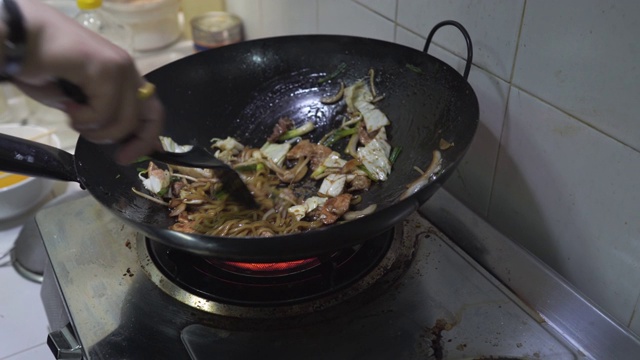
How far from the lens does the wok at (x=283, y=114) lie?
0.64 m

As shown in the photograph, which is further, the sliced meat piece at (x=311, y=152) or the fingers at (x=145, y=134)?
the sliced meat piece at (x=311, y=152)

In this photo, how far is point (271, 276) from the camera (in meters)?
0.82

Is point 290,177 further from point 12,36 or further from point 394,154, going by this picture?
point 12,36

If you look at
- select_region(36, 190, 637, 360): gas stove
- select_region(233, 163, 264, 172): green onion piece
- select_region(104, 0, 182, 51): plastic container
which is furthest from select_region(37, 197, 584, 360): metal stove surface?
select_region(104, 0, 182, 51): plastic container

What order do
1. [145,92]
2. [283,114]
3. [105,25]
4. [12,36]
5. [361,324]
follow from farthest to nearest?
[105,25], [283,114], [361,324], [145,92], [12,36]

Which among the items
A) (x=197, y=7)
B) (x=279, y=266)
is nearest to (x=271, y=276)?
(x=279, y=266)

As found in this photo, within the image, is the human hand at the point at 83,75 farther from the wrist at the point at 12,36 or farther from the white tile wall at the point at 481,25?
the white tile wall at the point at 481,25

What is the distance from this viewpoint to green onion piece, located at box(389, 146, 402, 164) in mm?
932

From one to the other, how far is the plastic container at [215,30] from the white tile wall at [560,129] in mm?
656

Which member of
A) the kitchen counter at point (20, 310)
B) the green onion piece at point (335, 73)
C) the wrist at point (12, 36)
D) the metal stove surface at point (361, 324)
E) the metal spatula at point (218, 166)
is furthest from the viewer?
the green onion piece at point (335, 73)

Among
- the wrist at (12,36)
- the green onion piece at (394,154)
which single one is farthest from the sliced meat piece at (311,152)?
the wrist at (12,36)

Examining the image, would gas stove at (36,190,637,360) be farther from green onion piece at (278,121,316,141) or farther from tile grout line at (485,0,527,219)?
green onion piece at (278,121,316,141)

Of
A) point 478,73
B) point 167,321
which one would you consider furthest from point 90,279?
point 478,73

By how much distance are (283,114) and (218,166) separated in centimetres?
26
